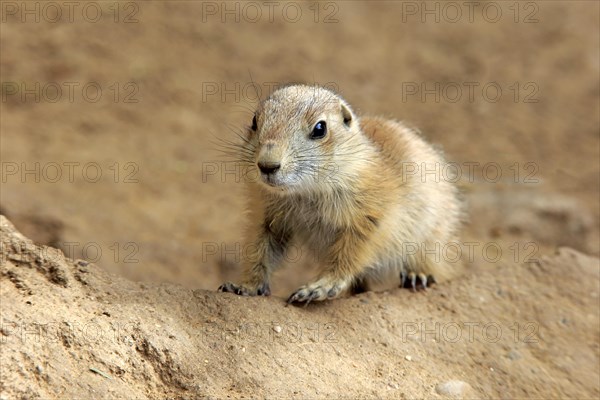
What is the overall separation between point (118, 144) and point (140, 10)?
242cm

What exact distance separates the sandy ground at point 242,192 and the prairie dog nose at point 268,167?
0.79m

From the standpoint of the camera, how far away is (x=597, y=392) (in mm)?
4934

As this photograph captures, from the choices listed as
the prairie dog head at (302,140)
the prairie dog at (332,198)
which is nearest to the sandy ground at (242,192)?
the prairie dog at (332,198)

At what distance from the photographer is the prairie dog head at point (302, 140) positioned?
15.8 feet

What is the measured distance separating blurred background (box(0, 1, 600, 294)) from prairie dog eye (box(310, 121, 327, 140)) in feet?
11.3

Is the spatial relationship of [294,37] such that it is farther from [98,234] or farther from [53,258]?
[53,258]

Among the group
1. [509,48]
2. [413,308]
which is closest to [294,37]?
[509,48]

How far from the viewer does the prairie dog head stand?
4812mm
